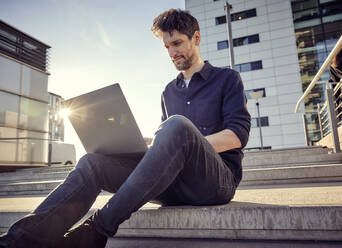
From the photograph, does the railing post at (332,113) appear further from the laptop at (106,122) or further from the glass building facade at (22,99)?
the glass building facade at (22,99)

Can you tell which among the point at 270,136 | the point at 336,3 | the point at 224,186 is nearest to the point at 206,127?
the point at 224,186

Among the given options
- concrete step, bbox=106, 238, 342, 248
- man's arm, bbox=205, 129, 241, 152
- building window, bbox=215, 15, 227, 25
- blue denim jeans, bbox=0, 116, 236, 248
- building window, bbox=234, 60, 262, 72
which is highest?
building window, bbox=215, 15, 227, 25

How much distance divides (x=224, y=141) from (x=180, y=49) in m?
0.85

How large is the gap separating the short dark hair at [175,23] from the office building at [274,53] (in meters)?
18.8

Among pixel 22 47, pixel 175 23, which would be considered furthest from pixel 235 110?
pixel 22 47

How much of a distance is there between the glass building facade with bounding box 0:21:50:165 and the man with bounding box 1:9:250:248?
29.2 feet

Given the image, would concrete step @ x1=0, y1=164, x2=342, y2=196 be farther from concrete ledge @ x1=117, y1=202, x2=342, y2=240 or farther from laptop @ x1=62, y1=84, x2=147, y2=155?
laptop @ x1=62, y1=84, x2=147, y2=155

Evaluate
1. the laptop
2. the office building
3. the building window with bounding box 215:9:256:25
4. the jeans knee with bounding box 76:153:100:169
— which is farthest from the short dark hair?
the building window with bounding box 215:9:256:25

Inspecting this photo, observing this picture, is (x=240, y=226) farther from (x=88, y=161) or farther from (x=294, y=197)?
(x=88, y=161)

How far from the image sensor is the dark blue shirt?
162 cm

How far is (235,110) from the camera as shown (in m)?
1.63

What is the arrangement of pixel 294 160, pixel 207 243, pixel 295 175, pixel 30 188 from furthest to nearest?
pixel 30 188 < pixel 294 160 < pixel 295 175 < pixel 207 243

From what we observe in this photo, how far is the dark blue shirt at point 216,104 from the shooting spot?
1623 millimetres

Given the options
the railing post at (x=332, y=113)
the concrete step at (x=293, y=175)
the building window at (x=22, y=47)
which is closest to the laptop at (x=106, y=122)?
the concrete step at (x=293, y=175)
